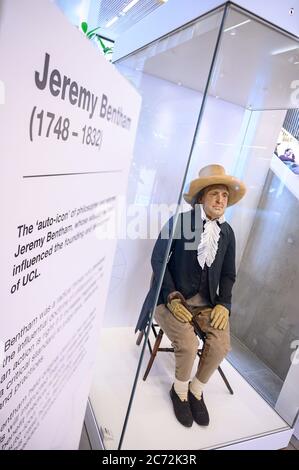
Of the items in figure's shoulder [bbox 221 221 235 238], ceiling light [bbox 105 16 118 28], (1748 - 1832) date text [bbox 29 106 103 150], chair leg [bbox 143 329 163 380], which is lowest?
chair leg [bbox 143 329 163 380]

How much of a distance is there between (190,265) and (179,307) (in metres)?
0.25

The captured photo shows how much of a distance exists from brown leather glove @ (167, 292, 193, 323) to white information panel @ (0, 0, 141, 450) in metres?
0.99

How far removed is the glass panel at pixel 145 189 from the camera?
1578 millimetres

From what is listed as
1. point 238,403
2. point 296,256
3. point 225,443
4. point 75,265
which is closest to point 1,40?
point 75,265

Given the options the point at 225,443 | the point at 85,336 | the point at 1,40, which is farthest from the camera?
the point at 225,443

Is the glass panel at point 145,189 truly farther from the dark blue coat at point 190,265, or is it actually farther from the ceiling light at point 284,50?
the ceiling light at point 284,50

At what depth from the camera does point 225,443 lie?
5.58 feet

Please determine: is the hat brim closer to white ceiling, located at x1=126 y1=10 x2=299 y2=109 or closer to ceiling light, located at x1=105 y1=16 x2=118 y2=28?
white ceiling, located at x1=126 y1=10 x2=299 y2=109

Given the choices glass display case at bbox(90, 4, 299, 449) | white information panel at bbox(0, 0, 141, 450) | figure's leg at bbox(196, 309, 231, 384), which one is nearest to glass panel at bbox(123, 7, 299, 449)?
glass display case at bbox(90, 4, 299, 449)

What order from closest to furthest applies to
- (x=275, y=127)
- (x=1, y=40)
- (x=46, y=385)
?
(x=1, y=40) < (x=46, y=385) < (x=275, y=127)

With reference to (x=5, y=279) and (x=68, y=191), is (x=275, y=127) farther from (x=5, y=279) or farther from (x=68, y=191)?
(x=5, y=279)

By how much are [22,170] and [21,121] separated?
0.21 ft

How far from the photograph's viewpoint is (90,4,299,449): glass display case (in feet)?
5.09

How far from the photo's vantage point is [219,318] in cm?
187
